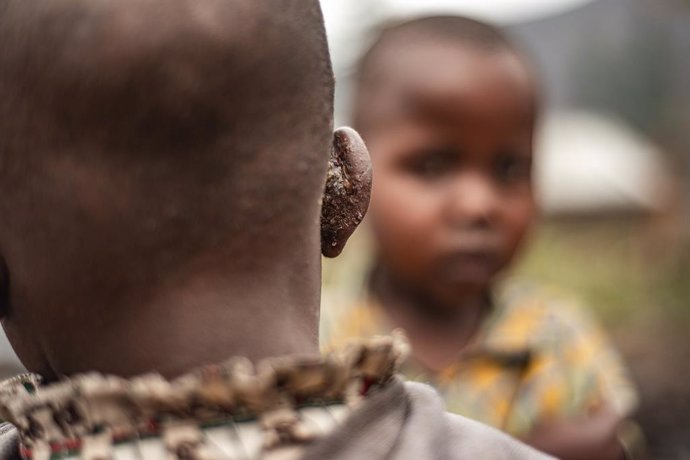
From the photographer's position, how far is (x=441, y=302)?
11.1ft

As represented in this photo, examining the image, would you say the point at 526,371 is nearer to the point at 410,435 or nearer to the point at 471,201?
the point at 471,201

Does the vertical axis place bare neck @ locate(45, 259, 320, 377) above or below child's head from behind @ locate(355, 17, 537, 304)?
above

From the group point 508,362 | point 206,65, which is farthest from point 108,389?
point 508,362

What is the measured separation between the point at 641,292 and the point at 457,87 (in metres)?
11.2

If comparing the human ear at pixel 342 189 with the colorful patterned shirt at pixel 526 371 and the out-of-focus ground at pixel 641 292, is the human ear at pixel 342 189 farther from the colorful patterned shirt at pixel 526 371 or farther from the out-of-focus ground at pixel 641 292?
the out-of-focus ground at pixel 641 292

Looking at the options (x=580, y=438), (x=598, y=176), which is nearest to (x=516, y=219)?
(x=580, y=438)

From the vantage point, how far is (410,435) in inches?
55.3

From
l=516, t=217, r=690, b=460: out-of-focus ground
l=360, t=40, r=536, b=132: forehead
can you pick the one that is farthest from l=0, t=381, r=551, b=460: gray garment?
l=516, t=217, r=690, b=460: out-of-focus ground

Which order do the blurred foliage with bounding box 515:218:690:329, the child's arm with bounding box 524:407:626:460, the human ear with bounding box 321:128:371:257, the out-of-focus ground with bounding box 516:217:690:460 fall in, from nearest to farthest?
the human ear with bounding box 321:128:371:257 < the child's arm with bounding box 524:407:626:460 < the out-of-focus ground with bounding box 516:217:690:460 < the blurred foliage with bounding box 515:218:690:329

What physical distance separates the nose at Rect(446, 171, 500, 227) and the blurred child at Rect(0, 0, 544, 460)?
1.84m

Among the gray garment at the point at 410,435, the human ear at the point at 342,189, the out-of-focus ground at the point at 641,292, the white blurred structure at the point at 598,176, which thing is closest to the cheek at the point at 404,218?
the human ear at the point at 342,189

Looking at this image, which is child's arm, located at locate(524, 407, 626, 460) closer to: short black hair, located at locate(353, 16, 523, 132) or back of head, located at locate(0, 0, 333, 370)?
short black hair, located at locate(353, 16, 523, 132)

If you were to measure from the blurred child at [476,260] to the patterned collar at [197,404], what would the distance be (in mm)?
1877

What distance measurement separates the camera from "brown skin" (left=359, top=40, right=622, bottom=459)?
128 inches
